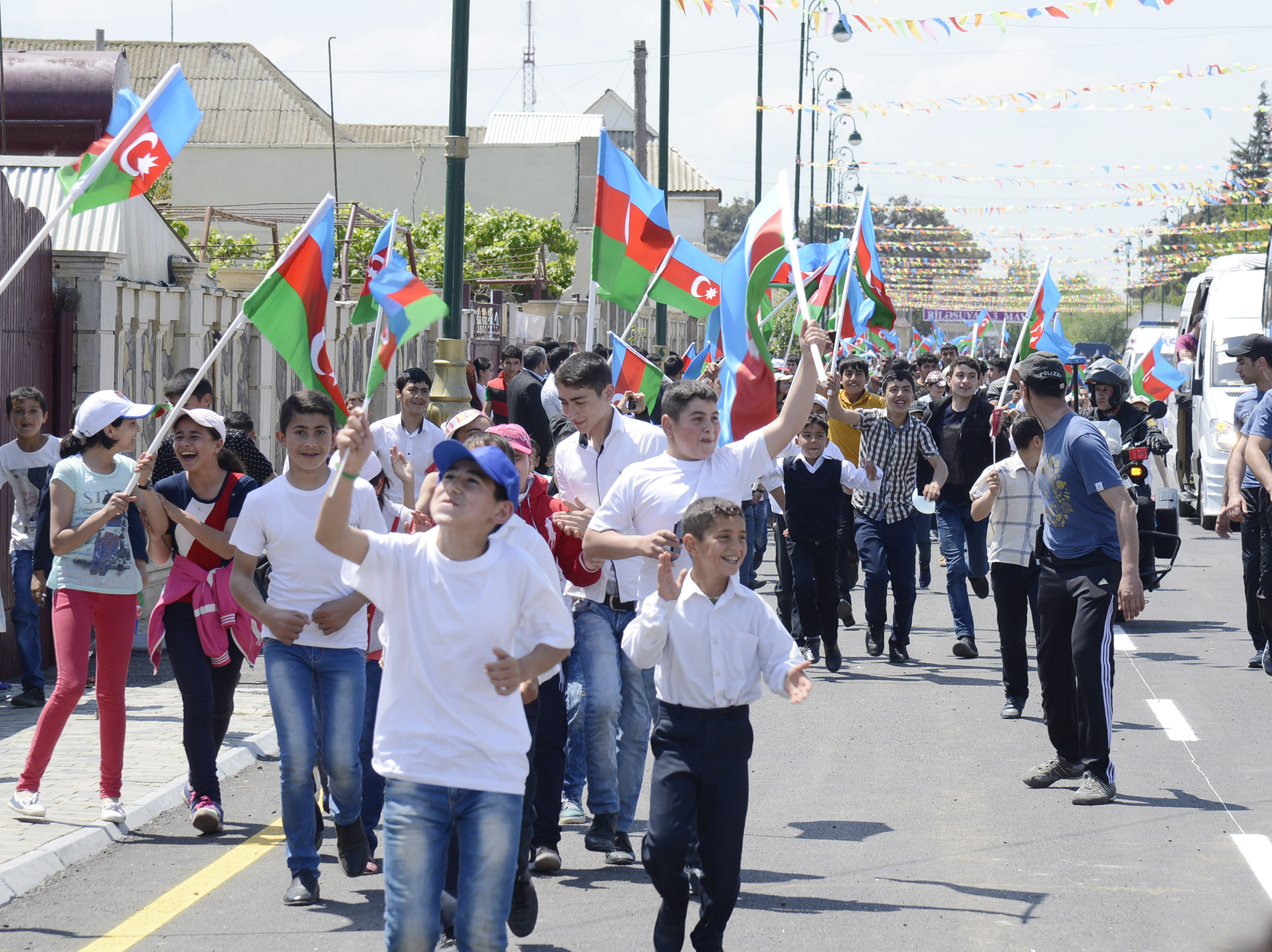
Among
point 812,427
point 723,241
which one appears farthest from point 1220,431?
point 723,241

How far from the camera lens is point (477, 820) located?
4.02 metres

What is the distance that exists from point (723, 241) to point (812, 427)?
408ft

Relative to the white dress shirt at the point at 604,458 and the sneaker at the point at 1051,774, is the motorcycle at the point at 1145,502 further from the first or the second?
the white dress shirt at the point at 604,458

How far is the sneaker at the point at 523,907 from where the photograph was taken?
500 cm

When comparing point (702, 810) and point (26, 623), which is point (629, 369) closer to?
point (26, 623)

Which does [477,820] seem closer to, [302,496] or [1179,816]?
[302,496]

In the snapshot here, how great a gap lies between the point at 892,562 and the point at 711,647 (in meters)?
6.44

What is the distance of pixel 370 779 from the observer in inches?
244

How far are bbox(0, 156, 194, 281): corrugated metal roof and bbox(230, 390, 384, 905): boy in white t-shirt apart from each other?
6849 millimetres

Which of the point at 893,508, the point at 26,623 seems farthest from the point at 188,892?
the point at 893,508

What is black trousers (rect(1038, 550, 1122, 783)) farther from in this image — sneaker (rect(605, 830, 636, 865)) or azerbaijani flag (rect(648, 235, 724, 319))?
azerbaijani flag (rect(648, 235, 724, 319))

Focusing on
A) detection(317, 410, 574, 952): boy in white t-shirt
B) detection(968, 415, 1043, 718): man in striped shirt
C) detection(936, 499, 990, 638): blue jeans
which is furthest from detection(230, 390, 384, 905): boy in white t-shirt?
detection(936, 499, 990, 638): blue jeans

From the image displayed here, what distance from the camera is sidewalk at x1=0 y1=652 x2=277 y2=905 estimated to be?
237 inches

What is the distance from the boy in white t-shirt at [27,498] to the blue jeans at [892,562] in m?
5.36
